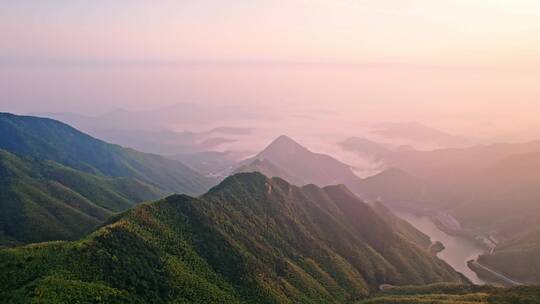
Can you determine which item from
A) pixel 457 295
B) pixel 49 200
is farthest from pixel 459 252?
pixel 49 200

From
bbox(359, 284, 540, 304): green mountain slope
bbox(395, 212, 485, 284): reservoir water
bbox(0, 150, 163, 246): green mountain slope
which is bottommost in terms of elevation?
bbox(395, 212, 485, 284): reservoir water

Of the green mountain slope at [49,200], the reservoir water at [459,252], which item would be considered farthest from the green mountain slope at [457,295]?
the green mountain slope at [49,200]

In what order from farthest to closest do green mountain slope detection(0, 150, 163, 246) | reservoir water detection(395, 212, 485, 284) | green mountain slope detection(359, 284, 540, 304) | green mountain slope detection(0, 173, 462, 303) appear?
reservoir water detection(395, 212, 485, 284), green mountain slope detection(0, 150, 163, 246), green mountain slope detection(359, 284, 540, 304), green mountain slope detection(0, 173, 462, 303)

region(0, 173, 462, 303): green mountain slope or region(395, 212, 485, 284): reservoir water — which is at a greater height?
region(0, 173, 462, 303): green mountain slope

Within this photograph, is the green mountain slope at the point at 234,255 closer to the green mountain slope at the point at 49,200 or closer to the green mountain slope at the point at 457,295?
the green mountain slope at the point at 457,295

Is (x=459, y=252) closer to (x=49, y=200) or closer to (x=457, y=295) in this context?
(x=457, y=295)

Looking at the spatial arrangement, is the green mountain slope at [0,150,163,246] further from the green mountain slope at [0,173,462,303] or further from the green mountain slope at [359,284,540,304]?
the green mountain slope at [359,284,540,304]

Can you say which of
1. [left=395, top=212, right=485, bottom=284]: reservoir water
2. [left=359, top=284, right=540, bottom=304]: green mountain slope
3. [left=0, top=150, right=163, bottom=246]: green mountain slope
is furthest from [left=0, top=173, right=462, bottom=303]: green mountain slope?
[left=0, top=150, right=163, bottom=246]: green mountain slope

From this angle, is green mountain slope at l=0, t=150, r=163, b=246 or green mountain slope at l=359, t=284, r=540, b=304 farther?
green mountain slope at l=0, t=150, r=163, b=246
